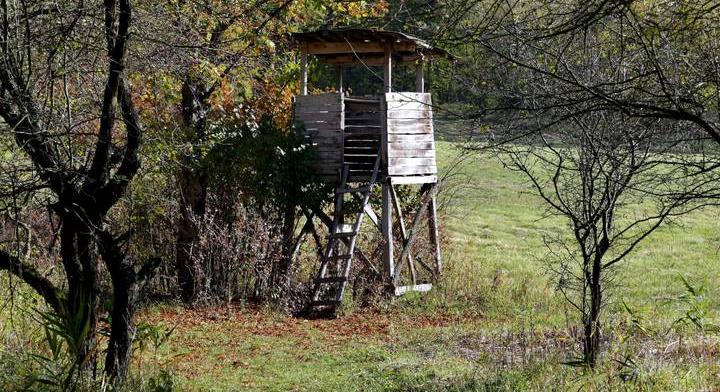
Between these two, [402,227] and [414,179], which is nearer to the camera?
[414,179]

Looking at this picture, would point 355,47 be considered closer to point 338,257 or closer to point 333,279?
point 338,257

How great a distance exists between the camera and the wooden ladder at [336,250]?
51.0 feet

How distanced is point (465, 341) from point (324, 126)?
18.1 feet

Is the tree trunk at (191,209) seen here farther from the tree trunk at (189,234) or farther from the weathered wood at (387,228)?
the weathered wood at (387,228)

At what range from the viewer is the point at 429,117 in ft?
55.5

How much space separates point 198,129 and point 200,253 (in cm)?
204

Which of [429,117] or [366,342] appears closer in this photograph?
[366,342]

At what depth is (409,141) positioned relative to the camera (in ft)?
56.0

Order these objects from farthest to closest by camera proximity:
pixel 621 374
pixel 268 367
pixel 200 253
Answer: pixel 200 253 → pixel 268 367 → pixel 621 374

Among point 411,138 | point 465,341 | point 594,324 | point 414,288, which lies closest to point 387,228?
point 414,288

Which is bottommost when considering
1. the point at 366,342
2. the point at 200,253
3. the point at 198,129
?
the point at 366,342

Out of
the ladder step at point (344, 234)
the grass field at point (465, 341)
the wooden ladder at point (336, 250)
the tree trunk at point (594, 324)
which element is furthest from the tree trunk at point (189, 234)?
the tree trunk at point (594, 324)

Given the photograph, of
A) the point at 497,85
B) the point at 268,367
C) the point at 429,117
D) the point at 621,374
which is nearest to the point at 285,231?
the point at 429,117

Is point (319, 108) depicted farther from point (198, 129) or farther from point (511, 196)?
point (511, 196)
